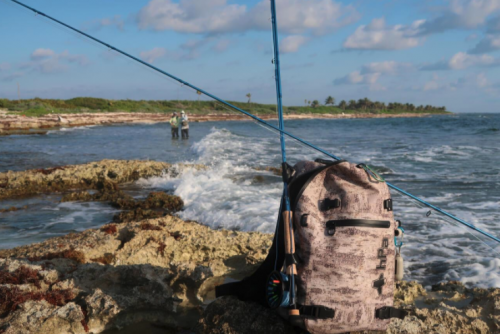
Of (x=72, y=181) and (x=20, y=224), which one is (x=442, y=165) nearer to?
(x=72, y=181)

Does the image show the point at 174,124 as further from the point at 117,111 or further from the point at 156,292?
the point at 117,111

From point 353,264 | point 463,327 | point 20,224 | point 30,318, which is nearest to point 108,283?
point 30,318

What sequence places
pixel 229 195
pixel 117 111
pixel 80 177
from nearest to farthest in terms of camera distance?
pixel 229 195
pixel 80 177
pixel 117 111

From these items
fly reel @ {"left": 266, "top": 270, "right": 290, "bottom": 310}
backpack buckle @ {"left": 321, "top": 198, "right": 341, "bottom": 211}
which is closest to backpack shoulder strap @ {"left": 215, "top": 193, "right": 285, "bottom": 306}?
fly reel @ {"left": 266, "top": 270, "right": 290, "bottom": 310}

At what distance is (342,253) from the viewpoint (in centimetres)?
254

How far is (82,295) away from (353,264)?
2.34m

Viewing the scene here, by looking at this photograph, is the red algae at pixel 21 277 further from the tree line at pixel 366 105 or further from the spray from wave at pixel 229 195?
the tree line at pixel 366 105

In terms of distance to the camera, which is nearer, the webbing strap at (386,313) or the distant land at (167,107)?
the webbing strap at (386,313)

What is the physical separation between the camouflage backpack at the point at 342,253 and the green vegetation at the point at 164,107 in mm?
1819

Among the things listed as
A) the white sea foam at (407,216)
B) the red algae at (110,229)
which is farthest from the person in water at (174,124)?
the red algae at (110,229)

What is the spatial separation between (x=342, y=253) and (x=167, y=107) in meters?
85.8

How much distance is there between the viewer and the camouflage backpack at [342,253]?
2545 millimetres

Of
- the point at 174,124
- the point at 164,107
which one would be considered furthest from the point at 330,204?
the point at 164,107

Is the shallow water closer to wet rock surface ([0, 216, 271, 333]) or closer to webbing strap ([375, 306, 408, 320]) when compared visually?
wet rock surface ([0, 216, 271, 333])
